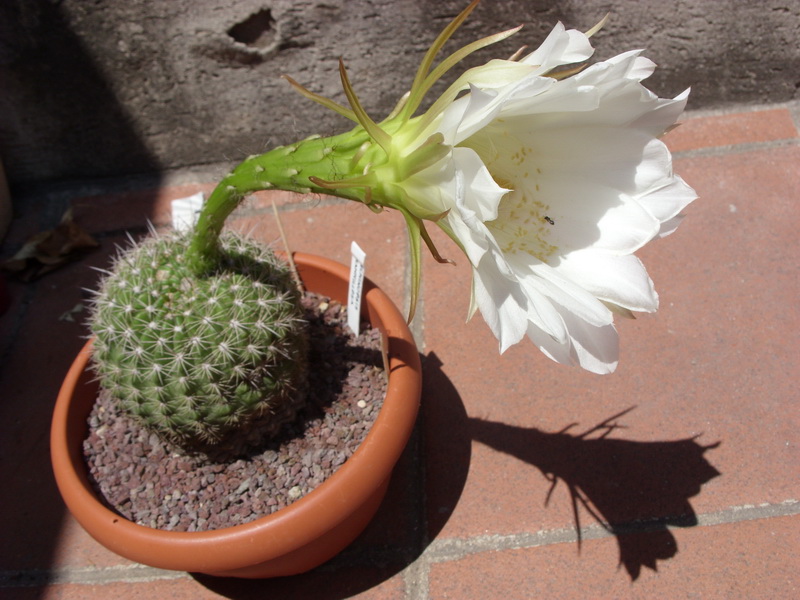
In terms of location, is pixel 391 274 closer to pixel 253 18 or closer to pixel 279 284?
pixel 279 284

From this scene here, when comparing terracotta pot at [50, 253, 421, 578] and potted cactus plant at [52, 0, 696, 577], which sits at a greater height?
potted cactus plant at [52, 0, 696, 577]

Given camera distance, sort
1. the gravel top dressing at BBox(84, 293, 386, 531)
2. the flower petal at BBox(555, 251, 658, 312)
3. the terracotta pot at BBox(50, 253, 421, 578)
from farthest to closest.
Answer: the gravel top dressing at BBox(84, 293, 386, 531)
the terracotta pot at BBox(50, 253, 421, 578)
the flower petal at BBox(555, 251, 658, 312)

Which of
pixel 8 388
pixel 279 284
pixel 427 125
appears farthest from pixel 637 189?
pixel 8 388

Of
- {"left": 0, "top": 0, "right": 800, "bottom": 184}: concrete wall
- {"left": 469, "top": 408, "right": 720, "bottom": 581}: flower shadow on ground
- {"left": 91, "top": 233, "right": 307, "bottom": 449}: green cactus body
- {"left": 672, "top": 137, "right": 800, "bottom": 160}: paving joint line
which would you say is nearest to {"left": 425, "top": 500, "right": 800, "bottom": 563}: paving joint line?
{"left": 469, "top": 408, "right": 720, "bottom": 581}: flower shadow on ground

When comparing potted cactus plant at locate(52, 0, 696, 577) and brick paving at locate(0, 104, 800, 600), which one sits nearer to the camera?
potted cactus plant at locate(52, 0, 696, 577)

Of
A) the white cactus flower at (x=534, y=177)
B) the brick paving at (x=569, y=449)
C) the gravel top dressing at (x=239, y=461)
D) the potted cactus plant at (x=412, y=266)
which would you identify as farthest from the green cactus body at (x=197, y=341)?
the brick paving at (x=569, y=449)

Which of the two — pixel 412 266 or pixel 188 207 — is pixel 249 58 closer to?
pixel 188 207

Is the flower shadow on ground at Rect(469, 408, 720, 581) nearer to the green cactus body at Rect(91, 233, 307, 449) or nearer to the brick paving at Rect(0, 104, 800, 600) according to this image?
the brick paving at Rect(0, 104, 800, 600)
